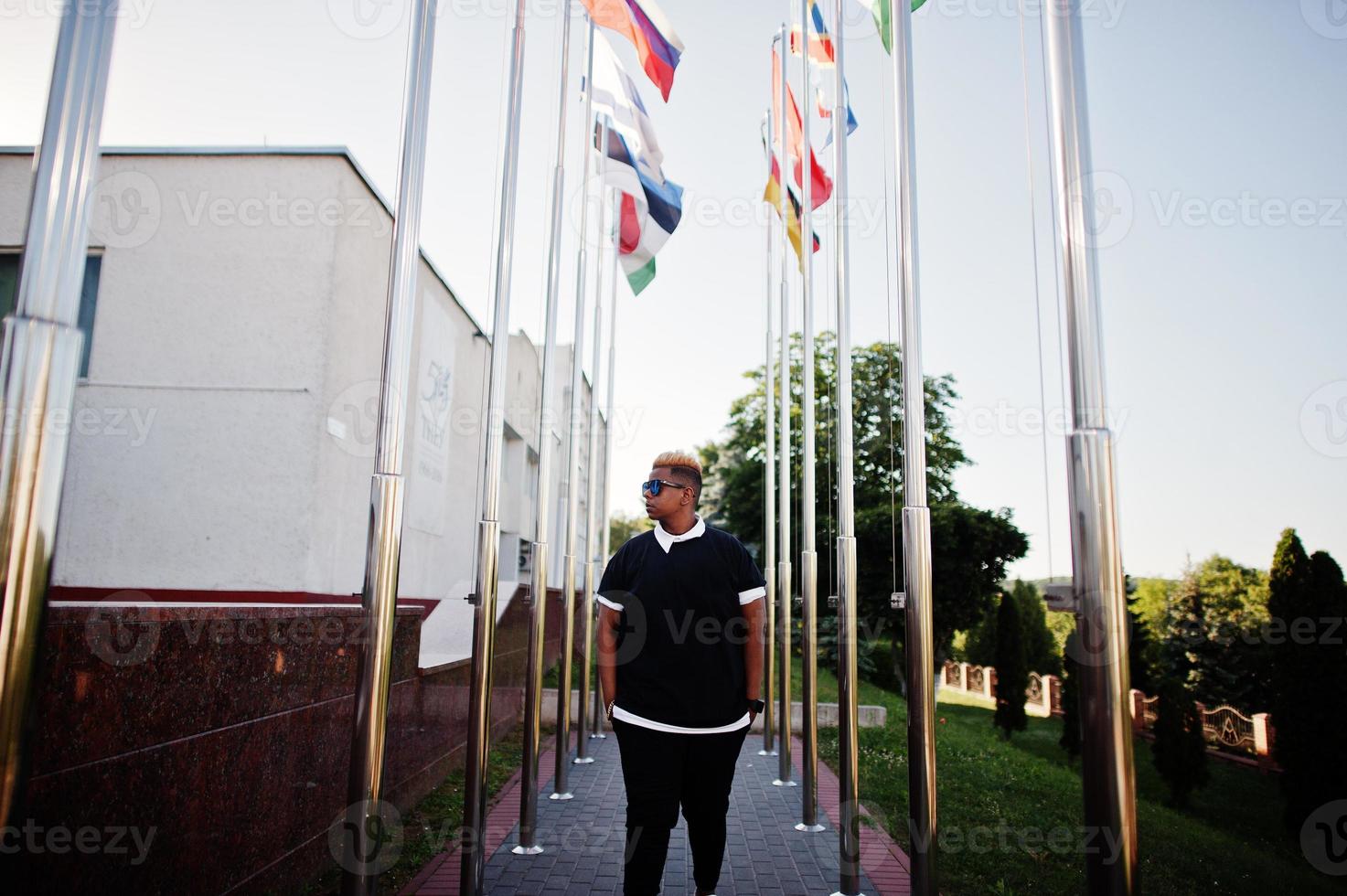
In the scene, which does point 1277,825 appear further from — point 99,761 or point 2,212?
point 2,212

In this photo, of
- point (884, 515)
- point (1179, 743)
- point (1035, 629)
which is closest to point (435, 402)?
point (1179, 743)

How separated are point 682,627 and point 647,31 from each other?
18.9 ft

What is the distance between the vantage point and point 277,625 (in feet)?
13.0

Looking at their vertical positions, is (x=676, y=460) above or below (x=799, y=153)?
below

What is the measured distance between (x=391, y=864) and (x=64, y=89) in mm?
4472

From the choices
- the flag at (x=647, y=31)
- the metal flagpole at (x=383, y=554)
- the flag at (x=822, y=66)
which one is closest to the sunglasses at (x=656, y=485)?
the metal flagpole at (x=383, y=554)

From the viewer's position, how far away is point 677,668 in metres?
3.65

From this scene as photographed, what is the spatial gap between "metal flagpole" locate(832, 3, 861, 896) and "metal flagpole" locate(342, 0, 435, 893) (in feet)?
8.53

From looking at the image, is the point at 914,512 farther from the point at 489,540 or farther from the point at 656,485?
the point at 489,540

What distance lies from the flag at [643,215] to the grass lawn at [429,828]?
203 inches

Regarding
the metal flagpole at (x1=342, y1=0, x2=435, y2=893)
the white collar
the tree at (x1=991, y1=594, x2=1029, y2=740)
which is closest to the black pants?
the white collar

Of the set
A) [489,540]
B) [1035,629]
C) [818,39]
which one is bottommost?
[1035,629]

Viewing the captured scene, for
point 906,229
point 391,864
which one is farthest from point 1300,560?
point 391,864

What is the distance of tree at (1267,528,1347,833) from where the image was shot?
9.75m
